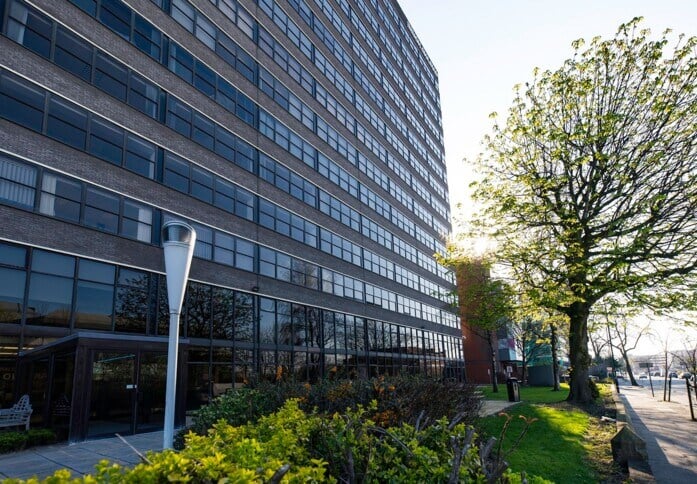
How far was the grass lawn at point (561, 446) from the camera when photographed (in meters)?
9.34

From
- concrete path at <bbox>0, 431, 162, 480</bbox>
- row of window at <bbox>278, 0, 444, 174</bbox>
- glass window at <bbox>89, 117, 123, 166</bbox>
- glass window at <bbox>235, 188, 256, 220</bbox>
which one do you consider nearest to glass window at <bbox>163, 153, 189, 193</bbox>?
glass window at <bbox>89, 117, 123, 166</bbox>

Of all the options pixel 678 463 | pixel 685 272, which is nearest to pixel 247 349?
pixel 678 463

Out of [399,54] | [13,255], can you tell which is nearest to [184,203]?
[13,255]

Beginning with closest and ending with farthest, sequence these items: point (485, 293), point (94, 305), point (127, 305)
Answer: point (94, 305), point (127, 305), point (485, 293)

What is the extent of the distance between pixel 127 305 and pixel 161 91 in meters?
9.48

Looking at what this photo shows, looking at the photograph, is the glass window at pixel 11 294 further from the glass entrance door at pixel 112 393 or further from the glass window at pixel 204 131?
the glass window at pixel 204 131

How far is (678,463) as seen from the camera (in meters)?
10.1

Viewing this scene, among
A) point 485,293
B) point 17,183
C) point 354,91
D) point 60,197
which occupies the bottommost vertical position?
point 485,293

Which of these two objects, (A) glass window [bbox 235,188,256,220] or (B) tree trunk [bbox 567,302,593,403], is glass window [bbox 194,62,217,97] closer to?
(A) glass window [bbox 235,188,256,220]

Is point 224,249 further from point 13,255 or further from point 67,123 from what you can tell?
point 13,255

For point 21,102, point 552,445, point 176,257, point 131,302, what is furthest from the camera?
point 131,302

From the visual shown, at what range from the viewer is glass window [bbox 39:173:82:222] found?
1555 centimetres

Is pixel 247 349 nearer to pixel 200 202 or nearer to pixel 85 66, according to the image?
pixel 200 202

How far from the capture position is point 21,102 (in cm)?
1535
